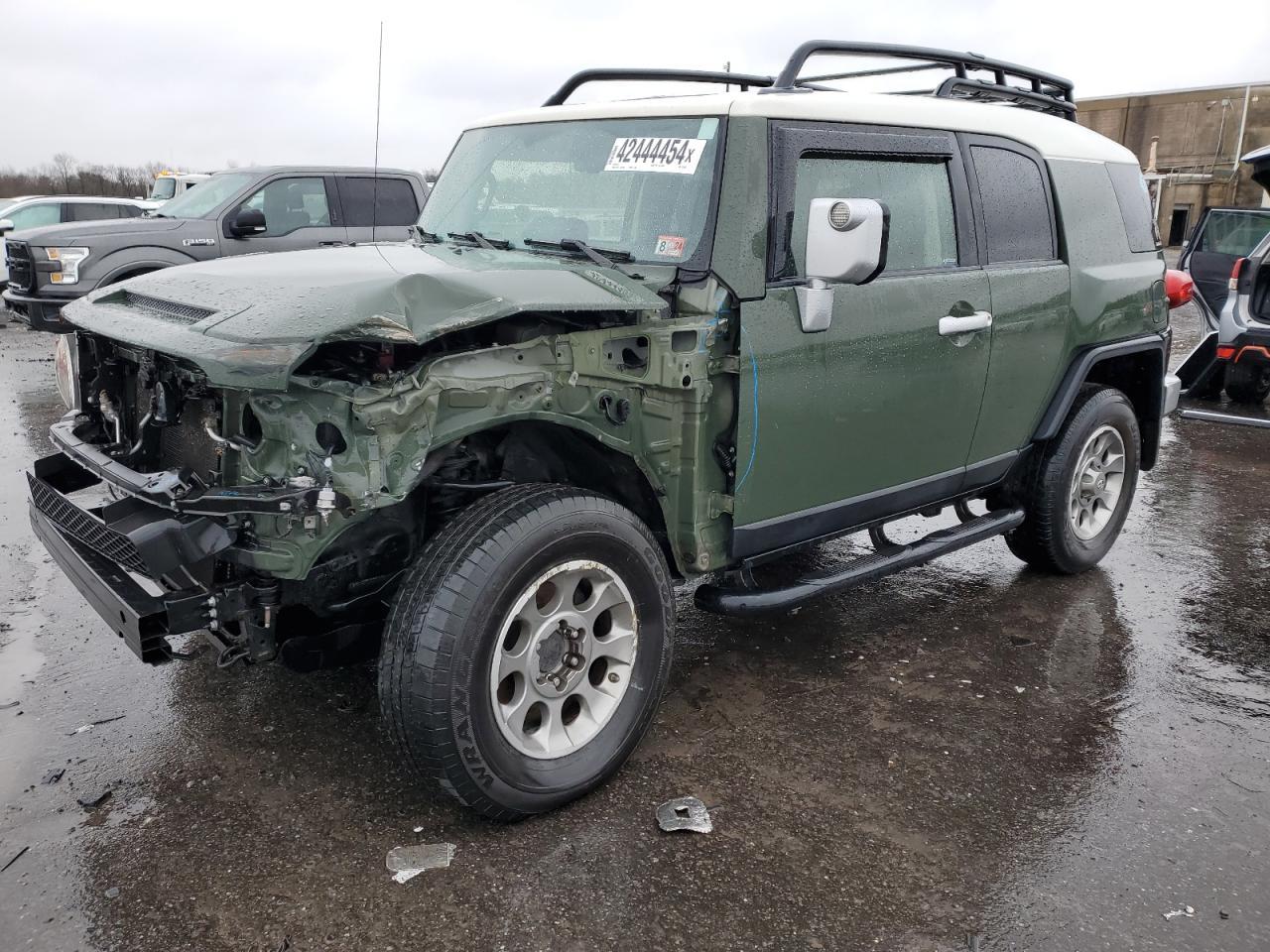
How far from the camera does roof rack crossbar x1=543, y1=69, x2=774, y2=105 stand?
14.2 ft

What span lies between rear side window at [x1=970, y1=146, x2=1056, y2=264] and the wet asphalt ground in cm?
167

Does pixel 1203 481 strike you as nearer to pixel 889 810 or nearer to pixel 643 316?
pixel 889 810

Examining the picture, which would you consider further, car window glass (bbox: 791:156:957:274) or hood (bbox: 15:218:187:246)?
hood (bbox: 15:218:187:246)

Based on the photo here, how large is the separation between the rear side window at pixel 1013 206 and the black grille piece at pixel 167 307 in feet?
9.75

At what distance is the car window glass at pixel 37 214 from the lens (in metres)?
15.2

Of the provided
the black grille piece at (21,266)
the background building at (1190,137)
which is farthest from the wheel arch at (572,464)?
the background building at (1190,137)

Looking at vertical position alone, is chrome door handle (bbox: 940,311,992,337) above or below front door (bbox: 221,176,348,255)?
below

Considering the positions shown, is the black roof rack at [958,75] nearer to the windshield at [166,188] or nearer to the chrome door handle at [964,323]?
the chrome door handle at [964,323]

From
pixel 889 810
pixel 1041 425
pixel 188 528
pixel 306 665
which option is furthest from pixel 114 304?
pixel 1041 425

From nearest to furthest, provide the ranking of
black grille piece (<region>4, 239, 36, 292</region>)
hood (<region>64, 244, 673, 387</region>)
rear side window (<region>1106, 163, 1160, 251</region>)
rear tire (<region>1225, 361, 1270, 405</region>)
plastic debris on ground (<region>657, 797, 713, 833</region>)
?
hood (<region>64, 244, 673, 387</region>)
plastic debris on ground (<region>657, 797, 713, 833</region>)
rear side window (<region>1106, 163, 1160, 251</region>)
rear tire (<region>1225, 361, 1270, 405</region>)
black grille piece (<region>4, 239, 36, 292</region>)

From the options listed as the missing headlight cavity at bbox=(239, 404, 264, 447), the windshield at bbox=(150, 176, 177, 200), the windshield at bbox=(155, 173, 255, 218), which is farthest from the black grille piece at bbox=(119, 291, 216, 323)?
the windshield at bbox=(150, 176, 177, 200)

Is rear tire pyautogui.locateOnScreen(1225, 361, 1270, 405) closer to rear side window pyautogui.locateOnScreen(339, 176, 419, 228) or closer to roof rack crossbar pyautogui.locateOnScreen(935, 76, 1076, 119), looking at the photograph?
roof rack crossbar pyautogui.locateOnScreen(935, 76, 1076, 119)

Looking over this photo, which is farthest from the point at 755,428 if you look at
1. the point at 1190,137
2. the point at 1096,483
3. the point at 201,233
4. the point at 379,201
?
the point at 1190,137

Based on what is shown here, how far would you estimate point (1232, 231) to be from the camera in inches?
374
